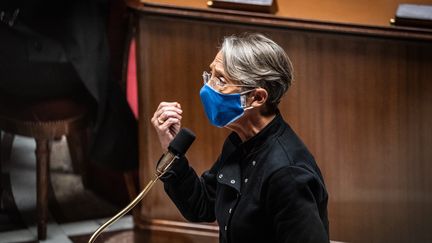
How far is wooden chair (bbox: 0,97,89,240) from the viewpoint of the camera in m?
5.21

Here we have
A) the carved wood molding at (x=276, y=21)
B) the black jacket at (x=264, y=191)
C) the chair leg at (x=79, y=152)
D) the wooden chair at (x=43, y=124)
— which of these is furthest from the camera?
the chair leg at (x=79, y=152)

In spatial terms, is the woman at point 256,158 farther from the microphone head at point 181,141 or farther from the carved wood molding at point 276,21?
the carved wood molding at point 276,21

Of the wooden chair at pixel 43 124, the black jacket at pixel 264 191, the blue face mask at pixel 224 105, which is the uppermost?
the blue face mask at pixel 224 105

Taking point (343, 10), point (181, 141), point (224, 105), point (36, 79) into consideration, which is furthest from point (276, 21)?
point (181, 141)

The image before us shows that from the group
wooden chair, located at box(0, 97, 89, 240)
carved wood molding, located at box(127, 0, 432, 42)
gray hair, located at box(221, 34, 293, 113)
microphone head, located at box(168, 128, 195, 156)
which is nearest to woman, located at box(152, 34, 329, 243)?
gray hair, located at box(221, 34, 293, 113)

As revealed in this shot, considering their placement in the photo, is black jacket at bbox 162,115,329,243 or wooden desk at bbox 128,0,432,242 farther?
wooden desk at bbox 128,0,432,242

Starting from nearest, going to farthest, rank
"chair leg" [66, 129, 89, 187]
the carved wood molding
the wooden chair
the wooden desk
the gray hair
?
the gray hair < the carved wood molding < the wooden desk < the wooden chair < "chair leg" [66, 129, 89, 187]

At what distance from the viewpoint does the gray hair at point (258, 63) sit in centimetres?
303

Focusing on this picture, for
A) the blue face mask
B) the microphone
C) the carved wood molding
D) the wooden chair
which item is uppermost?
the carved wood molding

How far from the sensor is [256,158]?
3.09 metres

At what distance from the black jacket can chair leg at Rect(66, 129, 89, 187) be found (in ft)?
6.82

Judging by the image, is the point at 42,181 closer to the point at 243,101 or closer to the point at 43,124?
the point at 43,124

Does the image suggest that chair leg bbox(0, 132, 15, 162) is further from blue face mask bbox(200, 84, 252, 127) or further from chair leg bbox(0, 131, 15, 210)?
blue face mask bbox(200, 84, 252, 127)

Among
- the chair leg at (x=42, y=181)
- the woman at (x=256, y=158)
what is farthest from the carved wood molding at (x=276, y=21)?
the woman at (x=256, y=158)
